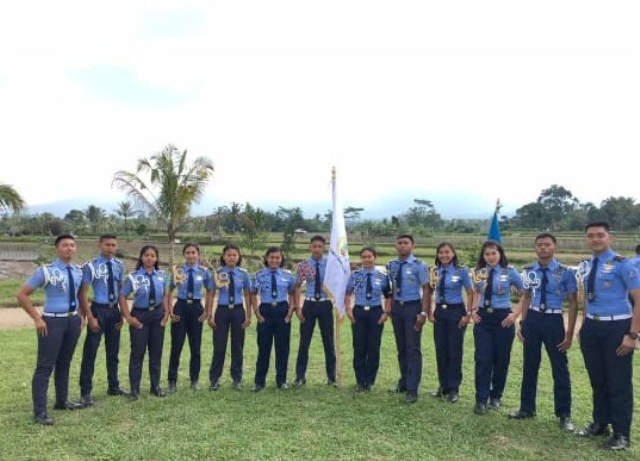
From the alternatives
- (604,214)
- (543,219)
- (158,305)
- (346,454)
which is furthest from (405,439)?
(543,219)

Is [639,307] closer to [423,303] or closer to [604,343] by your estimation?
[604,343]

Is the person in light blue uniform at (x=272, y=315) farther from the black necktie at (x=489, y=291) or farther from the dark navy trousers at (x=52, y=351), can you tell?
the black necktie at (x=489, y=291)

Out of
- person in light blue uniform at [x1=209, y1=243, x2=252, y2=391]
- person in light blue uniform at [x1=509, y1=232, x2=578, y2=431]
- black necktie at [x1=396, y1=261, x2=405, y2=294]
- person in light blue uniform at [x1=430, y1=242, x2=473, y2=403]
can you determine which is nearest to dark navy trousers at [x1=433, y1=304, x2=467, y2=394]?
person in light blue uniform at [x1=430, y1=242, x2=473, y2=403]

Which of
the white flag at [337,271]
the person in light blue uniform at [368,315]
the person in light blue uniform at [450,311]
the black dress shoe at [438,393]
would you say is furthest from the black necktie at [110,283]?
the black dress shoe at [438,393]

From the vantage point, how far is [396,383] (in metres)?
6.80

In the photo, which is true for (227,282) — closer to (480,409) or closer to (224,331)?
(224,331)

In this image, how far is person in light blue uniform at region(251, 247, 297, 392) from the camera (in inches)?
249

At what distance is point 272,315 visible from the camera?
6.32m

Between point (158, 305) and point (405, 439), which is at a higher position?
point (158, 305)

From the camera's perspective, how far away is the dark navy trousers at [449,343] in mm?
5930

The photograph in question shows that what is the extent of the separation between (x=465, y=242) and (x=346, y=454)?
37621 millimetres

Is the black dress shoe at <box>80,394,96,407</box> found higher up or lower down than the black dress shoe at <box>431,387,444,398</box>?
higher up

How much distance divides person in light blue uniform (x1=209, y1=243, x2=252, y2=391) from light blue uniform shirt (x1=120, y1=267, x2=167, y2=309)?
633 mm

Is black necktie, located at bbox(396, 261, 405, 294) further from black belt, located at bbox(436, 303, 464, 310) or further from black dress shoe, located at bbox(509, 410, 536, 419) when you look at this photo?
black dress shoe, located at bbox(509, 410, 536, 419)
